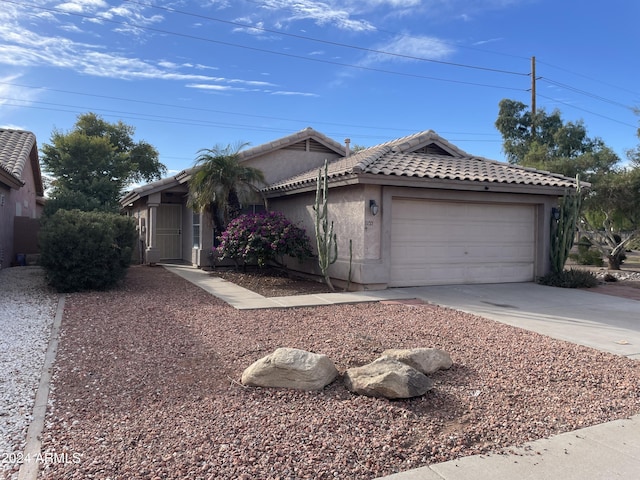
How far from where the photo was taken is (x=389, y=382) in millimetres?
4426

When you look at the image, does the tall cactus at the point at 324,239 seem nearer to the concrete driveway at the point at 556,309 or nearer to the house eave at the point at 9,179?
the concrete driveway at the point at 556,309

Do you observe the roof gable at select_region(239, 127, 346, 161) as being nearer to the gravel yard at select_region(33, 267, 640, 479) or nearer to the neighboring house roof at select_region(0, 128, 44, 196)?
the neighboring house roof at select_region(0, 128, 44, 196)

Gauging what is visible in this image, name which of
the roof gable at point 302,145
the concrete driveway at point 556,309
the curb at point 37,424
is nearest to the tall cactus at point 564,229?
the concrete driveway at point 556,309

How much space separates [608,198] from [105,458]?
2124cm

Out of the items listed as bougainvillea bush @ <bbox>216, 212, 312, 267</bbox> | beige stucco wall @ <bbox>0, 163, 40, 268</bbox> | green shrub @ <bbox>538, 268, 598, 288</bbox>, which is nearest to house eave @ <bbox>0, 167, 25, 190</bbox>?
beige stucco wall @ <bbox>0, 163, 40, 268</bbox>

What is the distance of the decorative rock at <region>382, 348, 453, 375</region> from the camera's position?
5.18 m

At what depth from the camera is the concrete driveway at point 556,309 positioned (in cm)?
711

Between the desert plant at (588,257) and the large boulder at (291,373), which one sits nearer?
the large boulder at (291,373)

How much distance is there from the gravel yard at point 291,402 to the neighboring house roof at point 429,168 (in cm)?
451

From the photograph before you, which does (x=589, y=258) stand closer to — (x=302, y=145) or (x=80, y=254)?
(x=302, y=145)

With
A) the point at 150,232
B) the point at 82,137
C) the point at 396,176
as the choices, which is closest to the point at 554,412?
the point at 396,176

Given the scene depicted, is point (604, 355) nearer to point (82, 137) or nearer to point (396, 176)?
point (396, 176)

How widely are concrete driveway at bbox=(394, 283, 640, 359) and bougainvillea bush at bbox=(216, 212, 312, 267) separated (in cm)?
301

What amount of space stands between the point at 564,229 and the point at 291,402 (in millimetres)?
11188
